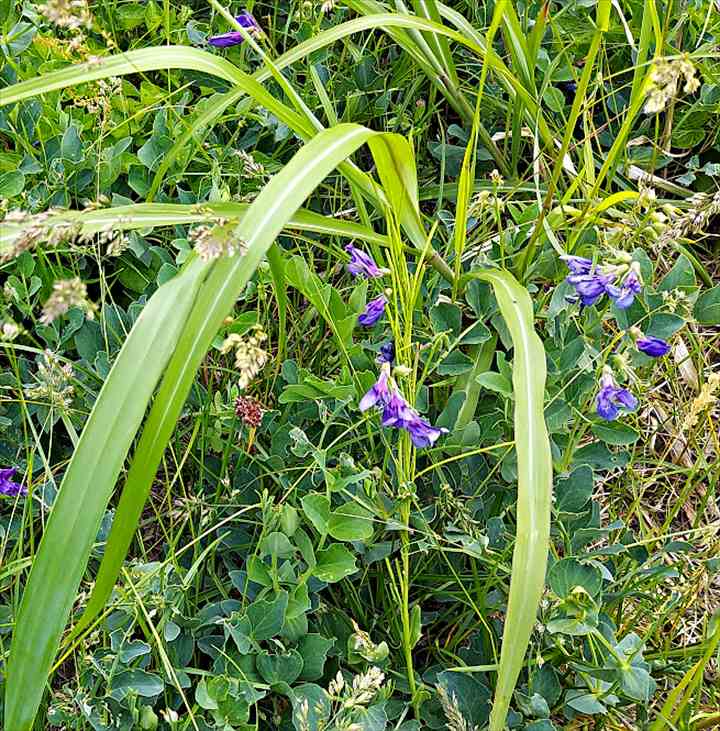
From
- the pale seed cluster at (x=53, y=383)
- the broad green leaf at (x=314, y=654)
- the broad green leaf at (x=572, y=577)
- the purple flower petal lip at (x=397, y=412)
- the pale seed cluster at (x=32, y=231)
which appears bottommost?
the broad green leaf at (x=572, y=577)

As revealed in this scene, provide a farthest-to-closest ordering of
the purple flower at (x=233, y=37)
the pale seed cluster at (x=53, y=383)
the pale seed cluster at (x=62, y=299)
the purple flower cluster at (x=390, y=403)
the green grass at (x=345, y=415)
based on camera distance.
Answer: the purple flower at (x=233, y=37) → the pale seed cluster at (x=53, y=383) → the purple flower cluster at (x=390, y=403) → the green grass at (x=345, y=415) → the pale seed cluster at (x=62, y=299)

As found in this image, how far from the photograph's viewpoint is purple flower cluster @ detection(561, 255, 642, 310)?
4.13 feet

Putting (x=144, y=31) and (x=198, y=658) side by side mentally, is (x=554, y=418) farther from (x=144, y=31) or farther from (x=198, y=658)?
(x=144, y=31)

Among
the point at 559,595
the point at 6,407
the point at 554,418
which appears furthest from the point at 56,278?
the point at 559,595

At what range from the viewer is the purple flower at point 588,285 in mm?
1304

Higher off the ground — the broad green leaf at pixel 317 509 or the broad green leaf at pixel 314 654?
the broad green leaf at pixel 317 509

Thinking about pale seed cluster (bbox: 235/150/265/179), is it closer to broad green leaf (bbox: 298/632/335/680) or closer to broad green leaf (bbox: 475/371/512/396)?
broad green leaf (bbox: 475/371/512/396)

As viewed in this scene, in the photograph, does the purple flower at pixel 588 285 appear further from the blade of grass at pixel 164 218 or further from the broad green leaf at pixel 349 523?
the broad green leaf at pixel 349 523

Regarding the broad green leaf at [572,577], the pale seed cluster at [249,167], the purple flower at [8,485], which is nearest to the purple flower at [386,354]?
the broad green leaf at [572,577]

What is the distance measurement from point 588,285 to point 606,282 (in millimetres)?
30

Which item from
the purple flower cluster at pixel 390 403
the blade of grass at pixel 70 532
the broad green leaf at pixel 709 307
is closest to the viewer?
the blade of grass at pixel 70 532

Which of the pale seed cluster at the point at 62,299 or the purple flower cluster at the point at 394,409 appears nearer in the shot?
the pale seed cluster at the point at 62,299

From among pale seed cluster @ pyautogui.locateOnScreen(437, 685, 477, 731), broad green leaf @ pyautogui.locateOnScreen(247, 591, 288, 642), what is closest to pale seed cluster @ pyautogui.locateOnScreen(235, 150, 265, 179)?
broad green leaf @ pyautogui.locateOnScreen(247, 591, 288, 642)

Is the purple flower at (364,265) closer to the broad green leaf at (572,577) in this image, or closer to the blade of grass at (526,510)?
the blade of grass at (526,510)
